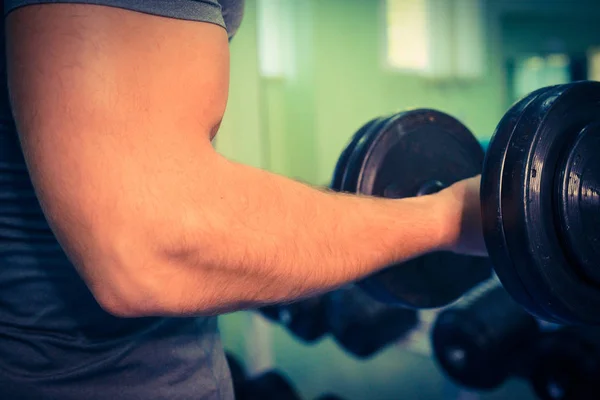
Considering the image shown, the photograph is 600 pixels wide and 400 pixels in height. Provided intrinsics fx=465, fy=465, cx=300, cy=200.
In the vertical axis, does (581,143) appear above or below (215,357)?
above

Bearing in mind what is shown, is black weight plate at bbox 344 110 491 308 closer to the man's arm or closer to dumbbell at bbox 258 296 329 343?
the man's arm

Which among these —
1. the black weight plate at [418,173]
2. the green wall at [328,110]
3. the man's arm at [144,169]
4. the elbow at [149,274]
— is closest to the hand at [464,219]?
the black weight plate at [418,173]

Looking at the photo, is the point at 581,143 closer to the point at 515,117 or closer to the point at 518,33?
the point at 515,117

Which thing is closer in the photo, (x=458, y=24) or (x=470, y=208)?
(x=470, y=208)

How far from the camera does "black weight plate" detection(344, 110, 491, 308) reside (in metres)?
0.69

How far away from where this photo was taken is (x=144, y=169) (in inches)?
14.0

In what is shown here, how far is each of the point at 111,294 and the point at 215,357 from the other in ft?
0.82

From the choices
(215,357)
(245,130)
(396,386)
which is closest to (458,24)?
(245,130)

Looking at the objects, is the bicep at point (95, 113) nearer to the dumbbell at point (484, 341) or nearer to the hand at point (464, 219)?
the hand at point (464, 219)

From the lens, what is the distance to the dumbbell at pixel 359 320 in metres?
1.36

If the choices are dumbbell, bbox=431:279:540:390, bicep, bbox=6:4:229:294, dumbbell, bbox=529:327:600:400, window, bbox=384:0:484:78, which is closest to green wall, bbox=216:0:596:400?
window, bbox=384:0:484:78

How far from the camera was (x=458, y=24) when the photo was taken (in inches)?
131

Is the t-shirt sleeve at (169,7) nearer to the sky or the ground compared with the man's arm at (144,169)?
nearer to the sky

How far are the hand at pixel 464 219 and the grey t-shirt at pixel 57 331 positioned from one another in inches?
13.5
